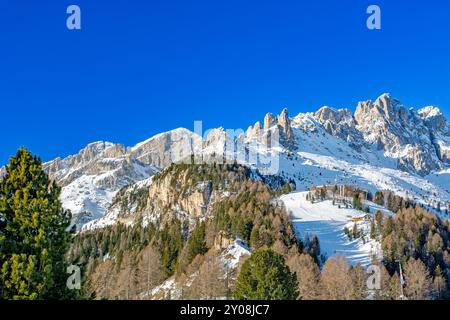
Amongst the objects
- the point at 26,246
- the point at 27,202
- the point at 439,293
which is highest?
the point at 27,202

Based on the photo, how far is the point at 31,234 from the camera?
32719 millimetres

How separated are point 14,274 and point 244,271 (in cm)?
3629

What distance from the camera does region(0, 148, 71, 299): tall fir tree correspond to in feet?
98.9

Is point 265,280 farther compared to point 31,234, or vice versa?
point 265,280

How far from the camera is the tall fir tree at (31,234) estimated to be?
98.9 feet

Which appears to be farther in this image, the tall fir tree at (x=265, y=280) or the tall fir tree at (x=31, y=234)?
the tall fir tree at (x=265, y=280)

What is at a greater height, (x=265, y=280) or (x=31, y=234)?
(x=31, y=234)

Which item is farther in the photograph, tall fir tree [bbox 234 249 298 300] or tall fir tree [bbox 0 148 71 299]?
tall fir tree [bbox 234 249 298 300]
